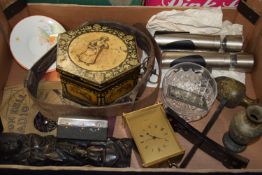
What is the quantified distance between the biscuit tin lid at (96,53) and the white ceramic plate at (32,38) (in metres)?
0.15

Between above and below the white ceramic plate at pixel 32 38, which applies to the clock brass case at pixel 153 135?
below

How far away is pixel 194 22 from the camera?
3.49 ft

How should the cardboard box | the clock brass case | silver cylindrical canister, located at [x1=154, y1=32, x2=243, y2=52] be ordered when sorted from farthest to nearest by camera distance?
silver cylindrical canister, located at [x1=154, y1=32, x2=243, y2=52] < the cardboard box < the clock brass case

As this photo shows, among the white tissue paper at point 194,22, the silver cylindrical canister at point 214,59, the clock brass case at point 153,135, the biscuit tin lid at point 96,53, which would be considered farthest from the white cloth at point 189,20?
the clock brass case at point 153,135

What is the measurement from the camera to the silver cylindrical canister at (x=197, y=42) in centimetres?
103

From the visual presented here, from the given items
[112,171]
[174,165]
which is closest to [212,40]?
[174,165]

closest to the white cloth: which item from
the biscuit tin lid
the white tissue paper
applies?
the white tissue paper

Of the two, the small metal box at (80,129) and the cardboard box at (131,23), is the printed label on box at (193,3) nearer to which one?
the cardboard box at (131,23)

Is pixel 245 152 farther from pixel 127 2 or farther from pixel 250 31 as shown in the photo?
pixel 127 2

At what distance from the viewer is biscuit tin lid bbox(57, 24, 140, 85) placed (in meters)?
0.82

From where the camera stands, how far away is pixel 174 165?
2.78ft

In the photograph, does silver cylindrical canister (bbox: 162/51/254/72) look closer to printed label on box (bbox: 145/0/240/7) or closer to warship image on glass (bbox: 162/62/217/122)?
warship image on glass (bbox: 162/62/217/122)

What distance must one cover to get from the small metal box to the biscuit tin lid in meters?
0.11

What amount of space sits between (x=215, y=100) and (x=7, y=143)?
23.1 inches
